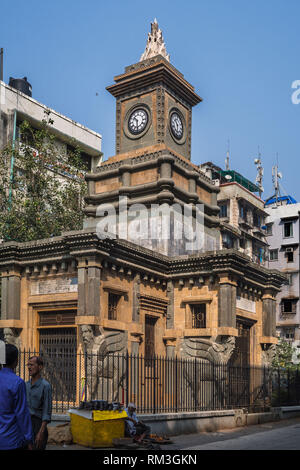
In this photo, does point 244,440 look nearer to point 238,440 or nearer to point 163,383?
point 238,440

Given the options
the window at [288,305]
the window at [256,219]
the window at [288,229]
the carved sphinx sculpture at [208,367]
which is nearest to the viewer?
the carved sphinx sculpture at [208,367]

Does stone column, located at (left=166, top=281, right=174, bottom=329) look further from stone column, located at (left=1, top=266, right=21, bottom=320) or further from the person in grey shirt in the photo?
the person in grey shirt

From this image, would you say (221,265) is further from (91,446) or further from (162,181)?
(91,446)

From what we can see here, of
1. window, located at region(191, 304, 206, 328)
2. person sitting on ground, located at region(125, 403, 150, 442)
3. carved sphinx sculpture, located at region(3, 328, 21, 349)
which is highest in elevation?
window, located at region(191, 304, 206, 328)

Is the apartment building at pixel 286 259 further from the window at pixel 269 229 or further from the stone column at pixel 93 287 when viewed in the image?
the stone column at pixel 93 287

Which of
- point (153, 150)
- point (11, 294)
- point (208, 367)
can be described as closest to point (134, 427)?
point (208, 367)

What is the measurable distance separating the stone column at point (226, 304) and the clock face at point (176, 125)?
38.5 feet

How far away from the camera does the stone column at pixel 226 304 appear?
22625mm

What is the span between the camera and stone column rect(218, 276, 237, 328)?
74.2 feet

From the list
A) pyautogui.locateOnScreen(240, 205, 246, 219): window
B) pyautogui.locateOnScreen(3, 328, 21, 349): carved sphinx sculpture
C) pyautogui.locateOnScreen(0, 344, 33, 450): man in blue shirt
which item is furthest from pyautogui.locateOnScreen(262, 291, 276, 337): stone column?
pyautogui.locateOnScreen(240, 205, 246, 219): window

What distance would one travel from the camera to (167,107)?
31.2 metres

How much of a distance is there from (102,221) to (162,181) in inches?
167

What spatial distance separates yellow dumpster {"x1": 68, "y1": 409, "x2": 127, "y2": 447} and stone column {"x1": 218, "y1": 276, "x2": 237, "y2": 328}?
28.4ft

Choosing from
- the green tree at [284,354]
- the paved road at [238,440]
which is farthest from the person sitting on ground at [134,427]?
the green tree at [284,354]
